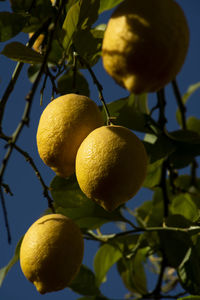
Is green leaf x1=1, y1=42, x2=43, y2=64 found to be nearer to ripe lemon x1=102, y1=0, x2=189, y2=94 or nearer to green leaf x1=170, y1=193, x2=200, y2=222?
ripe lemon x1=102, y1=0, x2=189, y2=94

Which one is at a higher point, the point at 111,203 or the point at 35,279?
the point at 111,203

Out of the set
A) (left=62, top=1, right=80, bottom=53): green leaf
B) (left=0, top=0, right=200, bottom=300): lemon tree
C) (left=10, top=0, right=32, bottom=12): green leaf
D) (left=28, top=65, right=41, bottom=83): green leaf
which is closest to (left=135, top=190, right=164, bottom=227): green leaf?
(left=0, top=0, right=200, bottom=300): lemon tree

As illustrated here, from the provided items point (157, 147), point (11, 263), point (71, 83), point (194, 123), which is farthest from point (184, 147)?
point (11, 263)

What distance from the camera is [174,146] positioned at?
4.22 ft

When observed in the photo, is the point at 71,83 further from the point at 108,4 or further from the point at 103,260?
the point at 103,260

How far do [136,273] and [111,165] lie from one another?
87cm

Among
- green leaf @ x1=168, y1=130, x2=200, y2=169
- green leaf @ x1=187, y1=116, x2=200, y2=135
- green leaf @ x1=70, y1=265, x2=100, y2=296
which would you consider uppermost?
green leaf @ x1=168, y1=130, x2=200, y2=169

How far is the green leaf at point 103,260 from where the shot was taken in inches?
56.5

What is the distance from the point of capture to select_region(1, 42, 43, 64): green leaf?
876 millimetres

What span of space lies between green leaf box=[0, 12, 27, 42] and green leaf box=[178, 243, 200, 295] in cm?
74

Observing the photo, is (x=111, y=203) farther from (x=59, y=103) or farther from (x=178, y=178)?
(x=178, y=178)

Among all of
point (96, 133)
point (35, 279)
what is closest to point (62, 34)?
point (96, 133)

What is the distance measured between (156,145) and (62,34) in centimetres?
45

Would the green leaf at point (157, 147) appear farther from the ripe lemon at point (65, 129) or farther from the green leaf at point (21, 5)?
the green leaf at point (21, 5)
